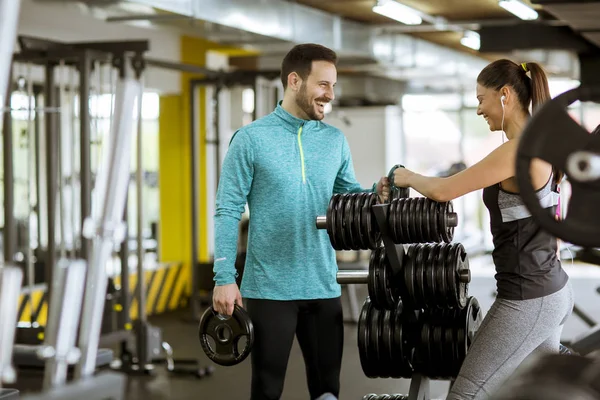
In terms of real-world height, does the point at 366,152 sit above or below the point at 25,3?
below

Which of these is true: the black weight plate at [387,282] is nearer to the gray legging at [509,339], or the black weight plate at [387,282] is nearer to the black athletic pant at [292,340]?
the black athletic pant at [292,340]

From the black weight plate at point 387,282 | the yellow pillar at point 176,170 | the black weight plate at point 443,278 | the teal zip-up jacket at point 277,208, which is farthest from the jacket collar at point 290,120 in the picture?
the yellow pillar at point 176,170

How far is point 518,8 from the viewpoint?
759cm

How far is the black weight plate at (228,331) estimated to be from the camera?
288cm

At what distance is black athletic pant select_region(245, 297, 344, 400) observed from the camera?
293 centimetres

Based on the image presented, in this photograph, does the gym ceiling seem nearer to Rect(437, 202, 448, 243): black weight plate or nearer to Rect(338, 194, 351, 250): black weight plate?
Rect(437, 202, 448, 243): black weight plate

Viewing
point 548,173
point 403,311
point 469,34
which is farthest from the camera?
point 469,34

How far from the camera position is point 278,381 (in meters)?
2.94

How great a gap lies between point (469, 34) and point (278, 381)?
7.33 m

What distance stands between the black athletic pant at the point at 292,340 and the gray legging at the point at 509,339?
0.50m

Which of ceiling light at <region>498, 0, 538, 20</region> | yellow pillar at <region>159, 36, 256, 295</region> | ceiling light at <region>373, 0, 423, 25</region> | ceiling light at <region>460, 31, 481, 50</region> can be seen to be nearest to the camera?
ceiling light at <region>373, 0, 423, 25</region>

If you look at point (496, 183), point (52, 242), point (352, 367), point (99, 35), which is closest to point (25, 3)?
point (99, 35)

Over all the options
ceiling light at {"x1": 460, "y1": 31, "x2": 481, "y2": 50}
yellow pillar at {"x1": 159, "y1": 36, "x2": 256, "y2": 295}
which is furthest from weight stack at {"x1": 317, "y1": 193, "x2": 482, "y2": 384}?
yellow pillar at {"x1": 159, "y1": 36, "x2": 256, "y2": 295}

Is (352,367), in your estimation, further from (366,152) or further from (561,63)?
(366,152)
